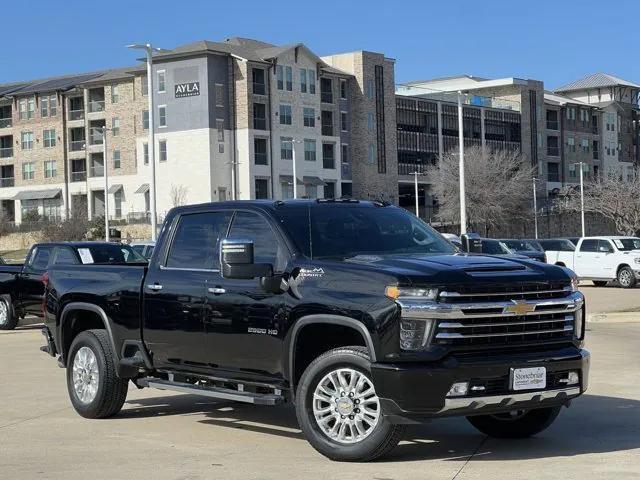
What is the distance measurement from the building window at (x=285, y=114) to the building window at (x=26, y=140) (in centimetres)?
2634

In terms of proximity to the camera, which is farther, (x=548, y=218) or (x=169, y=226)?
(x=548, y=218)

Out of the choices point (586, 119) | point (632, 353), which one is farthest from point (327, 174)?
point (632, 353)

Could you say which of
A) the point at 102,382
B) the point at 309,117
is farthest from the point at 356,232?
the point at 309,117

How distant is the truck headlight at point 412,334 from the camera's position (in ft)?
26.5

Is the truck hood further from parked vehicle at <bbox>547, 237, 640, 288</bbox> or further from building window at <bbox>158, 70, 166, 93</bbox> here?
building window at <bbox>158, 70, 166, 93</bbox>

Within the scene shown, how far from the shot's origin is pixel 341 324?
8453 millimetres

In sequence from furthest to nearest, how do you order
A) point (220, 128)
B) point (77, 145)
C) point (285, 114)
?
point (77, 145), point (285, 114), point (220, 128)

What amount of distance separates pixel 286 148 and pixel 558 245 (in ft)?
177

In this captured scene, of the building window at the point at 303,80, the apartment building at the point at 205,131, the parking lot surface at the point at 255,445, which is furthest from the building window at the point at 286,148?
the parking lot surface at the point at 255,445

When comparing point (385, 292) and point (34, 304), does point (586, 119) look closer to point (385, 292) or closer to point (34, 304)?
point (34, 304)

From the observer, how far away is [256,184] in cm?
9056

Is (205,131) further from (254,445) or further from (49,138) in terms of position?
(254,445)

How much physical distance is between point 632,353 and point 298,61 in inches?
3190

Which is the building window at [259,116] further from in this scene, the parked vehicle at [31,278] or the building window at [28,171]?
the parked vehicle at [31,278]
